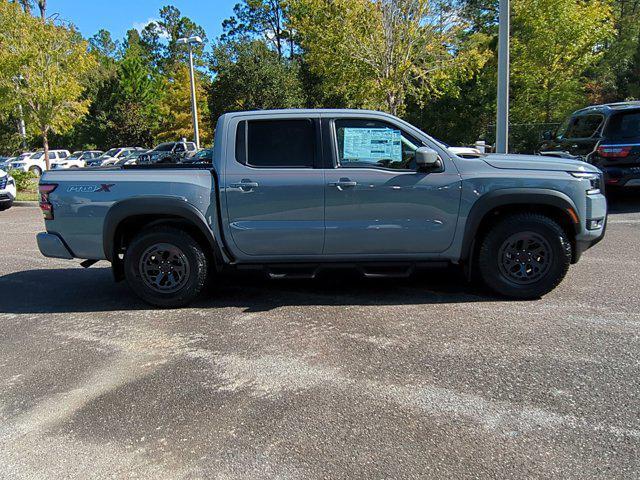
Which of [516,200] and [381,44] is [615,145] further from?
[381,44]

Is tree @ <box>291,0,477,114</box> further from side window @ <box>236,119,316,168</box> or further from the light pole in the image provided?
side window @ <box>236,119,316,168</box>

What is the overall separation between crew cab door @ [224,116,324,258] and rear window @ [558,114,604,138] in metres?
7.61

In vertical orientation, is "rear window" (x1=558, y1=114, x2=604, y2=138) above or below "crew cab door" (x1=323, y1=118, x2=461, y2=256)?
above

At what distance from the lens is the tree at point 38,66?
1616 cm

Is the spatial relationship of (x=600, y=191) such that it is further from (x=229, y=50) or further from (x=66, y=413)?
(x=229, y=50)

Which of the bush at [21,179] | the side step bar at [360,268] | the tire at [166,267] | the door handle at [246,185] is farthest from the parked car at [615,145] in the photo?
the bush at [21,179]

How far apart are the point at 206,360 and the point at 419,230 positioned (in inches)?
89.8

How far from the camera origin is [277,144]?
5.00 m

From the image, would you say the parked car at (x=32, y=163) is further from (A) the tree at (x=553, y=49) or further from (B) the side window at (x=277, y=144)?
(B) the side window at (x=277, y=144)

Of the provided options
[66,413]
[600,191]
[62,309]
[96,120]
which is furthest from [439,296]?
[96,120]

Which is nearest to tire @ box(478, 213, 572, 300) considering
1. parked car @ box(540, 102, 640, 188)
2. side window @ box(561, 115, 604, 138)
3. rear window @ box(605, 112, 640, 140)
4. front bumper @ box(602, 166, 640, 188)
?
parked car @ box(540, 102, 640, 188)

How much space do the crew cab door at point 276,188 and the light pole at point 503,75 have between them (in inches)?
289

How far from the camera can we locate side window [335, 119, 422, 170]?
4.94 m

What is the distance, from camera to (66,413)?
10.6 ft
